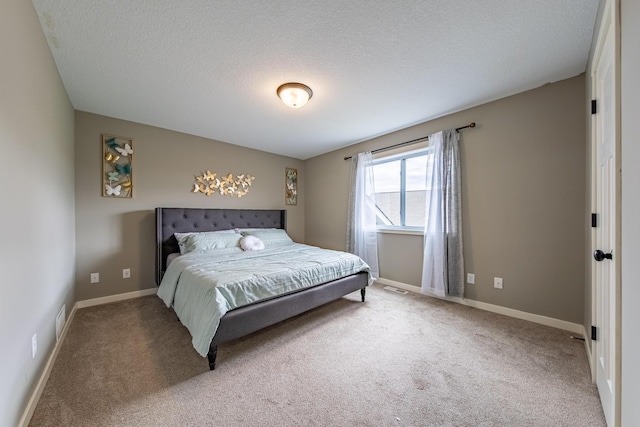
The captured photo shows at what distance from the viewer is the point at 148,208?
10.5 ft

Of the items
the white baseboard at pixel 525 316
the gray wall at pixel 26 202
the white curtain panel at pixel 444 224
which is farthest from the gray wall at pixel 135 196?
the white baseboard at pixel 525 316

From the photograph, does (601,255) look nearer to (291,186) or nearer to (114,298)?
(291,186)

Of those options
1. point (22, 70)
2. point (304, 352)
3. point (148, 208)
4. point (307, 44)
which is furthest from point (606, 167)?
point (148, 208)

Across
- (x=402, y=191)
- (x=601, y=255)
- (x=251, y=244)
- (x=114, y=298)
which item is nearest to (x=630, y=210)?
(x=601, y=255)

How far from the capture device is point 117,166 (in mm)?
2967

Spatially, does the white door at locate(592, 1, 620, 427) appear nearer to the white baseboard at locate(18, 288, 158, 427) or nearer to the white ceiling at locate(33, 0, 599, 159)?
the white ceiling at locate(33, 0, 599, 159)

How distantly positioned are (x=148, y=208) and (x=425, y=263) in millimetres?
3810

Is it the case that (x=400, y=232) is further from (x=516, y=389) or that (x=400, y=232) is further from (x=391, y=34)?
(x=391, y=34)

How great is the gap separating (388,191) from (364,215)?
21.1 inches

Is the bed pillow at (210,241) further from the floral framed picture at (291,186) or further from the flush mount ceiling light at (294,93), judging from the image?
the flush mount ceiling light at (294,93)

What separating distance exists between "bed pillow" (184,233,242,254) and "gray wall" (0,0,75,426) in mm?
1128

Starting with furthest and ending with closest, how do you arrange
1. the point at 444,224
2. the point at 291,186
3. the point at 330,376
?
the point at 291,186
the point at 444,224
the point at 330,376

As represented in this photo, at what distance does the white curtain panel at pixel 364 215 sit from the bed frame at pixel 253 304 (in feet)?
2.64

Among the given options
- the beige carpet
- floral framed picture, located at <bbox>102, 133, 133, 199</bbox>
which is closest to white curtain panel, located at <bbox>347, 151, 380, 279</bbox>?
the beige carpet
